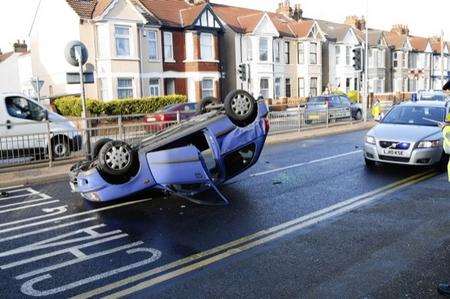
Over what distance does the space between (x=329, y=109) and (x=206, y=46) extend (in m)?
15.9

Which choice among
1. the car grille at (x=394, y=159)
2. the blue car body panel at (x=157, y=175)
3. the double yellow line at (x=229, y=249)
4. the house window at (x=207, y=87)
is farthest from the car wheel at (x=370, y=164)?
the house window at (x=207, y=87)

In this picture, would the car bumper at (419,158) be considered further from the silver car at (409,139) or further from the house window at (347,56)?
the house window at (347,56)

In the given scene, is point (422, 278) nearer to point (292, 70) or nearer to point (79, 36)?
point (79, 36)

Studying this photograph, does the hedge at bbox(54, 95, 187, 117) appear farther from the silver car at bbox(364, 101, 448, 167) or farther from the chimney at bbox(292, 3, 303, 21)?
the chimney at bbox(292, 3, 303, 21)

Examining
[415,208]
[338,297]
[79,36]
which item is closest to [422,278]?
[338,297]

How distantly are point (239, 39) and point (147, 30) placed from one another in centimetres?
906

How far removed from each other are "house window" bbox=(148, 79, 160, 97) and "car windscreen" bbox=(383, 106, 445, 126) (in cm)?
2303

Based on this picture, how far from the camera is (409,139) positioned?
33.2ft

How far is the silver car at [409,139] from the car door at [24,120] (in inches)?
324

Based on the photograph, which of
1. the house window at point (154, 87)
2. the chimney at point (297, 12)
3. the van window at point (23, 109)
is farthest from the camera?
the chimney at point (297, 12)

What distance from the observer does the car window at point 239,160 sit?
8.55m

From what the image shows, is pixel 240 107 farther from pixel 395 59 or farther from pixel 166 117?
pixel 395 59

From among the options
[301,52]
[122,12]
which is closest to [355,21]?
[301,52]

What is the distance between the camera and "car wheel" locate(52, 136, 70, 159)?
12.8 meters
